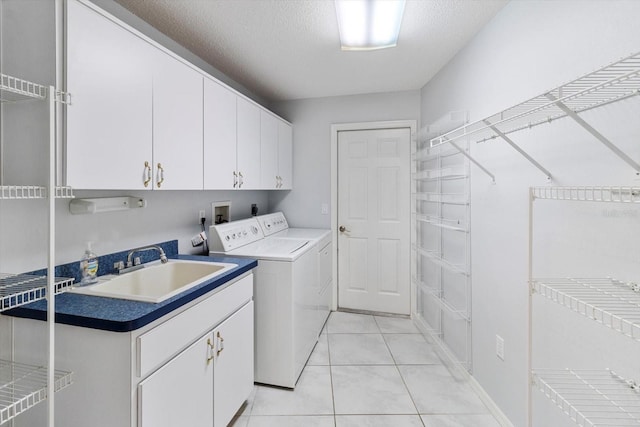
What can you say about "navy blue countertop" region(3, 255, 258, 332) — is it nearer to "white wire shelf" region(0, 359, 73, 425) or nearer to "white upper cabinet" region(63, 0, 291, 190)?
"white wire shelf" region(0, 359, 73, 425)

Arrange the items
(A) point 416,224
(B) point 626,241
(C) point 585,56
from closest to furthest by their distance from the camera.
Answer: (B) point 626,241 → (C) point 585,56 → (A) point 416,224

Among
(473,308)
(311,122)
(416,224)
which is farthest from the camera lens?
(311,122)

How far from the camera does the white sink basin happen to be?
1.60 m

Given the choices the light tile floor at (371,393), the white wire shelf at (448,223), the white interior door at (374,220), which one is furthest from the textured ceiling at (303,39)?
the light tile floor at (371,393)

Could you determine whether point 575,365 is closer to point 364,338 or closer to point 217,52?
point 364,338

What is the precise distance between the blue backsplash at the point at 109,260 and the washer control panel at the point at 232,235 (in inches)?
10.5

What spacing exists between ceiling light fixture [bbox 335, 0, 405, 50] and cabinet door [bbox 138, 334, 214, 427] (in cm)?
198

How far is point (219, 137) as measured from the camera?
7.03ft

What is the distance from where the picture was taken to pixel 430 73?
289 cm

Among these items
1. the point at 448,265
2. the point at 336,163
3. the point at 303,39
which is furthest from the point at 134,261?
the point at 336,163

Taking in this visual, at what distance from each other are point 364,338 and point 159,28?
9.78 ft

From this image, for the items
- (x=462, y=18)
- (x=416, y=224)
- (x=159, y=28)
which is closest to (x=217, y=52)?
(x=159, y=28)

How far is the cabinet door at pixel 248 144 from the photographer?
2.45 m

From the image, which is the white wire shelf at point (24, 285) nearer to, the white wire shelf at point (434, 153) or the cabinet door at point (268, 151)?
the cabinet door at point (268, 151)
